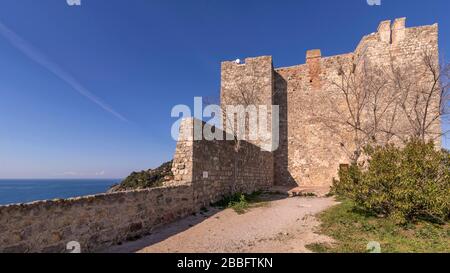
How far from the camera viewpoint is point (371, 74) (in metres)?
14.3

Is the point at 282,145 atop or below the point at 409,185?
atop

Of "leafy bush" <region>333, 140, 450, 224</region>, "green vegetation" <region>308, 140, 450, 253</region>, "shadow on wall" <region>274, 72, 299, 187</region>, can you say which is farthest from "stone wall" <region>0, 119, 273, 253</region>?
"shadow on wall" <region>274, 72, 299, 187</region>

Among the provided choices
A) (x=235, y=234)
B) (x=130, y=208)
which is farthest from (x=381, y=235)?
(x=130, y=208)

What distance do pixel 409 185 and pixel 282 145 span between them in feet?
35.3

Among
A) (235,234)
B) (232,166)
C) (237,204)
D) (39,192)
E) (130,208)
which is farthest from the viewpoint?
(39,192)

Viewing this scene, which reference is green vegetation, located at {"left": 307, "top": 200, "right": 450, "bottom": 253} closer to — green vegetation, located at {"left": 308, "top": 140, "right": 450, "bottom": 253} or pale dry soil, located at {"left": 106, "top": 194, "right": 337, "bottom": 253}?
green vegetation, located at {"left": 308, "top": 140, "right": 450, "bottom": 253}

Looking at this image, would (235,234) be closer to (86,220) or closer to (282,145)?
(86,220)

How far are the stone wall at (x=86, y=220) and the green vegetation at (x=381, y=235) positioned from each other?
12.4 feet

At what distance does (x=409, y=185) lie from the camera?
256 inches

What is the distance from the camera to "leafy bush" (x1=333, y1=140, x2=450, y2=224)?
6.32m

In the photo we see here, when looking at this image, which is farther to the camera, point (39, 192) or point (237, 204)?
point (39, 192)

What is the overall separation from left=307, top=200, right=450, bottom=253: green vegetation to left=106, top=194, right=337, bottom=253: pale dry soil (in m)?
0.37

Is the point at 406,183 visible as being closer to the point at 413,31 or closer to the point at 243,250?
→ the point at 243,250

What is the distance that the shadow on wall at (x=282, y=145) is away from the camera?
16906mm
